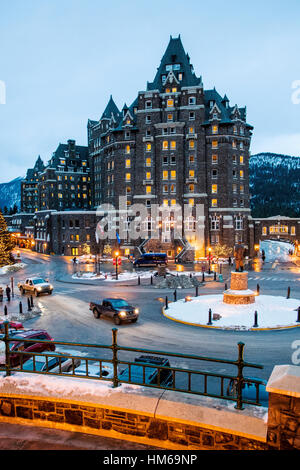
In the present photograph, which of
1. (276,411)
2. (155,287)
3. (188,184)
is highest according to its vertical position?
(188,184)

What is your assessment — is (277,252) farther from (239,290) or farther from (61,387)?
(61,387)

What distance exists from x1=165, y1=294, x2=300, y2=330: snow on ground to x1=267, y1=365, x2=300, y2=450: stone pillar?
1399 centimetres

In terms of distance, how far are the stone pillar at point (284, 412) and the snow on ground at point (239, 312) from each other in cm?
1399

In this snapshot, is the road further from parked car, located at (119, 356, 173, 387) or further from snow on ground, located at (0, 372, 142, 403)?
snow on ground, located at (0, 372, 142, 403)

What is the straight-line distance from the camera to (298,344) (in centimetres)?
1492

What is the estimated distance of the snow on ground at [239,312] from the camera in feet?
59.1

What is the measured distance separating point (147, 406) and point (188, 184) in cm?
5277

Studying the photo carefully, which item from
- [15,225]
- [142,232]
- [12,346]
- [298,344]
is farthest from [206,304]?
[15,225]

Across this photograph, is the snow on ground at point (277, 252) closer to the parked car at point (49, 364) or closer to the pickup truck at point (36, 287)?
the pickup truck at point (36, 287)

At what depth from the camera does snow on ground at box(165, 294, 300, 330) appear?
18.0 metres

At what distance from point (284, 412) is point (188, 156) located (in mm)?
53972

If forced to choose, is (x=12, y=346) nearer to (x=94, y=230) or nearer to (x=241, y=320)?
(x=241, y=320)

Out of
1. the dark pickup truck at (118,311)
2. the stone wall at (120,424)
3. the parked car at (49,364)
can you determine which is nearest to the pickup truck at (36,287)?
the dark pickup truck at (118,311)
